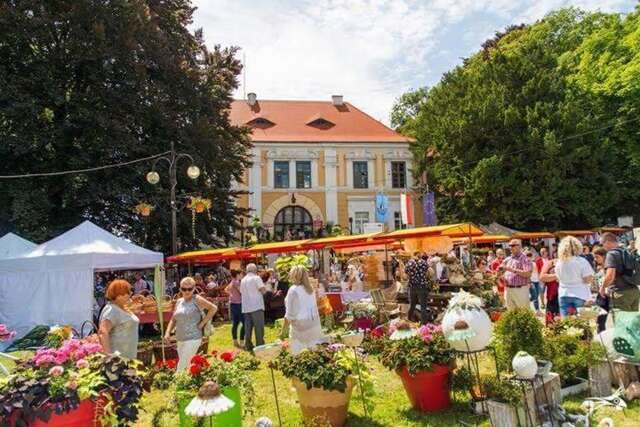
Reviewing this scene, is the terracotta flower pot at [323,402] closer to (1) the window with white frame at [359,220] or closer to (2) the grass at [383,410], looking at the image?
(2) the grass at [383,410]

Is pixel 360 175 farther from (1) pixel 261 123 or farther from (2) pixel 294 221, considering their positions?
(1) pixel 261 123

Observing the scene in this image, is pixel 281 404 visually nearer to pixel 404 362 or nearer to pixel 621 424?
pixel 404 362

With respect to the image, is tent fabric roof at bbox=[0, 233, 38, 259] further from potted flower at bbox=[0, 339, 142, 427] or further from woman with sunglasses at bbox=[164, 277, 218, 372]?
potted flower at bbox=[0, 339, 142, 427]

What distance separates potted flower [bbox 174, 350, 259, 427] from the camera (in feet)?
14.6

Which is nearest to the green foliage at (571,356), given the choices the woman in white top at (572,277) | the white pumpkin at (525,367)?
the white pumpkin at (525,367)

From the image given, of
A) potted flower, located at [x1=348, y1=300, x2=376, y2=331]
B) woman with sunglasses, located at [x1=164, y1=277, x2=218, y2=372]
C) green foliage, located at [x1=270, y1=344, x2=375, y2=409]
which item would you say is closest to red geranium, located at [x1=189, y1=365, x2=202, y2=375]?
green foliage, located at [x1=270, y1=344, x2=375, y2=409]

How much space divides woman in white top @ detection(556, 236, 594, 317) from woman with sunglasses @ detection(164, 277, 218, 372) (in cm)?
503

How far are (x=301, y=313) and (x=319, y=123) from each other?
34.7 meters

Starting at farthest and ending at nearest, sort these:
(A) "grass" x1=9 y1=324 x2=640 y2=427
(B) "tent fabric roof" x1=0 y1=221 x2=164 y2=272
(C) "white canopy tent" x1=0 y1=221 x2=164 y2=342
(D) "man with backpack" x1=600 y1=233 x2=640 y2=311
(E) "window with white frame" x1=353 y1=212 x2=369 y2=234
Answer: (E) "window with white frame" x1=353 y1=212 x2=369 y2=234, (C) "white canopy tent" x1=0 y1=221 x2=164 y2=342, (B) "tent fabric roof" x1=0 y1=221 x2=164 y2=272, (D) "man with backpack" x1=600 y1=233 x2=640 y2=311, (A) "grass" x1=9 y1=324 x2=640 y2=427

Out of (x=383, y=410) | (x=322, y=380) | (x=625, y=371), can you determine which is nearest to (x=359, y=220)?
(x=383, y=410)

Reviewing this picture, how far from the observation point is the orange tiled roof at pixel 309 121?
38031mm

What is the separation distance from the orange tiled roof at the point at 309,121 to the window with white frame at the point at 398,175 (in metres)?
1.98

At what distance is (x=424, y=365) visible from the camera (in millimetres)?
4918

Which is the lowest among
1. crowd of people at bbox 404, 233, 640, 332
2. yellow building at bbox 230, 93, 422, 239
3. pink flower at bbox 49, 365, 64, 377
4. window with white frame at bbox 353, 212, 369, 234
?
pink flower at bbox 49, 365, 64, 377
